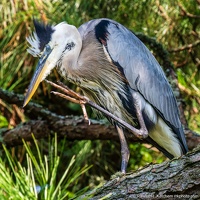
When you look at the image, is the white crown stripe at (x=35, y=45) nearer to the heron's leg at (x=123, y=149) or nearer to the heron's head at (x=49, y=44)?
the heron's head at (x=49, y=44)

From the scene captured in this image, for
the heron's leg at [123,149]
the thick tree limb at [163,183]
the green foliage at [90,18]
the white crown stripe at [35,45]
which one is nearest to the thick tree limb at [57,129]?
the heron's leg at [123,149]

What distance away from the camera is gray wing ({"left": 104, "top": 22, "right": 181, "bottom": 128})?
1.80 meters

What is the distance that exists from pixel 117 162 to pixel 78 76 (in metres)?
0.96

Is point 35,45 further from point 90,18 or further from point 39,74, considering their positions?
point 90,18

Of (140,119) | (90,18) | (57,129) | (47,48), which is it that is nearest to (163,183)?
(140,119)

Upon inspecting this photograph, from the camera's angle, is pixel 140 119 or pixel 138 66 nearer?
pixel 140 119

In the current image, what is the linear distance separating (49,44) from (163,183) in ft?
2.57

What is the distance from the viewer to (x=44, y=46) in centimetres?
170

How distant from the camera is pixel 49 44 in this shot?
1703 millimetres

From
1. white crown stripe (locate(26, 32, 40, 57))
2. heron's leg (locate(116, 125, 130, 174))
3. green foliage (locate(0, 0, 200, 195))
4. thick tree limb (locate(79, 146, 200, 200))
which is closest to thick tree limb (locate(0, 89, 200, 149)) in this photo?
heron's leg (locate(116, 125, 130, 174))

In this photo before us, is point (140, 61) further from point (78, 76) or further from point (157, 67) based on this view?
point (78, 76)

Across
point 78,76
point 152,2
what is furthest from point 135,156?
point 78,76

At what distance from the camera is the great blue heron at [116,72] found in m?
1.73

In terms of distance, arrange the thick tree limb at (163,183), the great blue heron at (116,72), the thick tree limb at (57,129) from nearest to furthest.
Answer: the thick tree limb at (163,183) → the great blue heron at (116,72) → the thick tree limb at (57,129)
